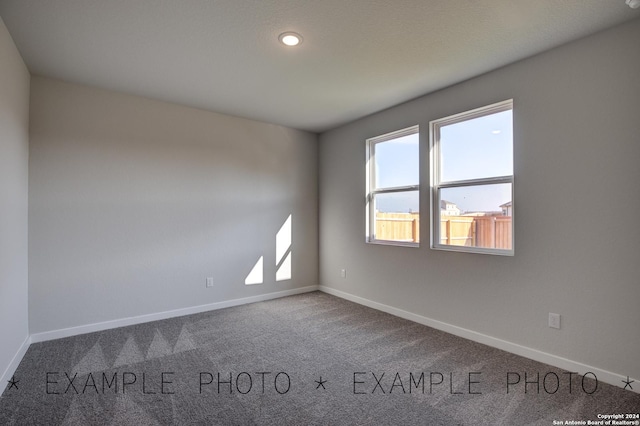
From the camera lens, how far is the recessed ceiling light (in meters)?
2.38

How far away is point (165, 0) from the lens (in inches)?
79.4

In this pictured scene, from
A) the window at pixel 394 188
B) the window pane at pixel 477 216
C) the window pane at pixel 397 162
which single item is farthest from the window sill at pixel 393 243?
the window pane at pixel 397 162

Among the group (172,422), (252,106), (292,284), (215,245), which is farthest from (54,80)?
(292,284)

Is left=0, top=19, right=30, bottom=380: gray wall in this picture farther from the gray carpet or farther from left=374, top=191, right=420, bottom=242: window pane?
left=374, top=191, right=420, bottom=242: window pane

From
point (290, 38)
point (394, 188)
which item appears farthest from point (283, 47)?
point (394, 188)

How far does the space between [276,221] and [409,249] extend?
195cm

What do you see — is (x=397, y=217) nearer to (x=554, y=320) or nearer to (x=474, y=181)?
(x=474, y=181)

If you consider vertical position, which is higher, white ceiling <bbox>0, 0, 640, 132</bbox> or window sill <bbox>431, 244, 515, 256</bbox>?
white ceiling <bbox>0, 0, 640, 132</bbox>

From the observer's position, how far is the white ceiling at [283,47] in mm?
2090

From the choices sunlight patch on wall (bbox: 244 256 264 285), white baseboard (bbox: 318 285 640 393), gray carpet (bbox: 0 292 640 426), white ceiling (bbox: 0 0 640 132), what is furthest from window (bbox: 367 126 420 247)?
sunlight patch on wall (bbox: 244 256 264 285)

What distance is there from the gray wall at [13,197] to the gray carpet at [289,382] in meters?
0.35

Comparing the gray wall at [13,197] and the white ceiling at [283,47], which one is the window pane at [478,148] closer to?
the white ceiling at [283,47]

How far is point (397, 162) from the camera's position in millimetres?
4012

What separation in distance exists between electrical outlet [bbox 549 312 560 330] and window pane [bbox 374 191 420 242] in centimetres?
141
